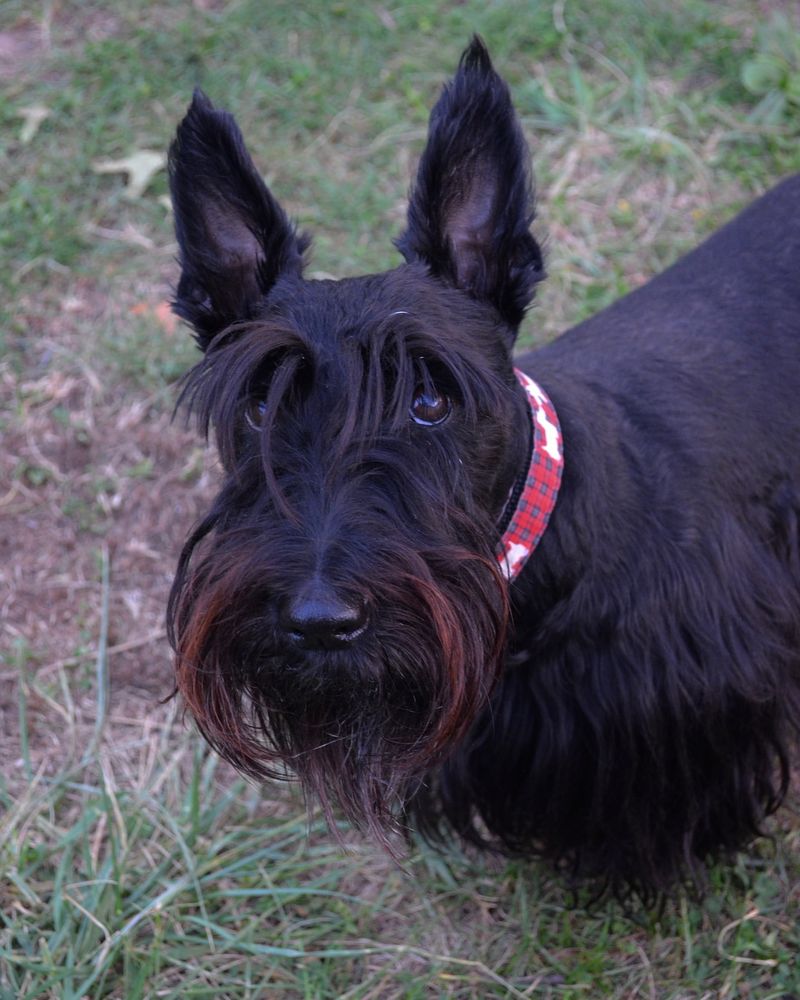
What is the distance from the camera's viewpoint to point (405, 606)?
5.59ft

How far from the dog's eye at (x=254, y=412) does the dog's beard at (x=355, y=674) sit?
23 centimetres

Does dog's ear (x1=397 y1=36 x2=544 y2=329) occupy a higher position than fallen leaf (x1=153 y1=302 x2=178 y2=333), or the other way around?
dog's ear (x1=397 y1=36 x2=544 y2=329)

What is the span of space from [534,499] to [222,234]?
2.54ft

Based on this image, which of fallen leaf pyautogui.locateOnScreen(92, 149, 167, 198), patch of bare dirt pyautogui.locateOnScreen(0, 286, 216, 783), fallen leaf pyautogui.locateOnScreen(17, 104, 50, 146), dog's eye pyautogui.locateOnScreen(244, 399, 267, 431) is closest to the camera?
dog's eye pyautogui.locateOnScreen(244, 399, 267, 431)

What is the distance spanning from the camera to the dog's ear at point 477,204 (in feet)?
6.57

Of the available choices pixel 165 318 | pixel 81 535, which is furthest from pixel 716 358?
pixel 165 318

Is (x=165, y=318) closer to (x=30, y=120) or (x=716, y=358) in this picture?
(x=30, y=120)

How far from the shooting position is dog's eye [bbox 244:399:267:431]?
6.28 ft

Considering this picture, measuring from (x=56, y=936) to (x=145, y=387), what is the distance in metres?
1.89

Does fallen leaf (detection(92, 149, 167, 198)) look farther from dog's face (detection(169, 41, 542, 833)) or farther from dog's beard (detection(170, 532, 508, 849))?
dog's beard (detection(170, 532, 508, 849))

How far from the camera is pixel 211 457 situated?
3.53m

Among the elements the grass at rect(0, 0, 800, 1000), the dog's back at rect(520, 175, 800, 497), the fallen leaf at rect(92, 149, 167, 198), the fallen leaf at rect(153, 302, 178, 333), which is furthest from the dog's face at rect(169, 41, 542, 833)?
the fallen leaf at rect(92, 149, 167, 198)

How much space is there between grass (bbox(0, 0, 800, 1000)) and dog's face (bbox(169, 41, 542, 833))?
620 mm

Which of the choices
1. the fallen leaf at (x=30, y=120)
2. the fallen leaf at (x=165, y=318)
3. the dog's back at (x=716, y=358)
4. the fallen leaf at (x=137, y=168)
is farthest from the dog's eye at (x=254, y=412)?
the fallen leaf at (x=30, y=120)
